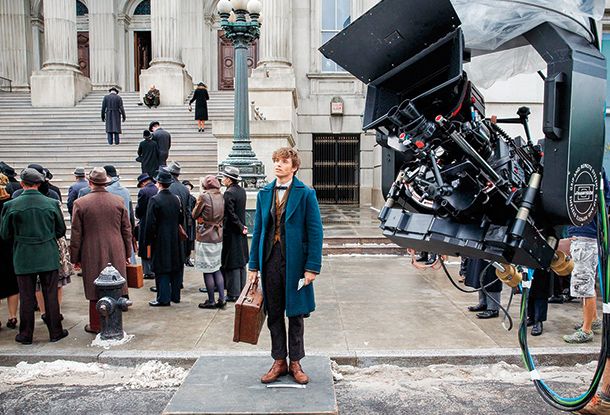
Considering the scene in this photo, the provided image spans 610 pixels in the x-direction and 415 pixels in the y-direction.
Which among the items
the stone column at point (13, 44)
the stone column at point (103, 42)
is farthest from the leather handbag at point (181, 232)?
the stone column at point (13, 44)

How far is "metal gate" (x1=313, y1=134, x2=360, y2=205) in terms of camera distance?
2395 centimetres

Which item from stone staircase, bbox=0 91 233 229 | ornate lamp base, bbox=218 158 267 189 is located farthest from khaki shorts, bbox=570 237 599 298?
stone staircase, bbox=0 91 233 229

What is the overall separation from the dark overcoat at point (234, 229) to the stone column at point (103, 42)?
801 inches

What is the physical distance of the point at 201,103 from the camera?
60.7 feet

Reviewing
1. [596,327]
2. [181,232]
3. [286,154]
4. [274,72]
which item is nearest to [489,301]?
[596,327]

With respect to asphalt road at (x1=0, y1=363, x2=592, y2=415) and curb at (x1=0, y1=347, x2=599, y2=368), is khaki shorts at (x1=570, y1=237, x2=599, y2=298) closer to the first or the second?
curb at (x1=0, y1=347, x2=599, y2=368)

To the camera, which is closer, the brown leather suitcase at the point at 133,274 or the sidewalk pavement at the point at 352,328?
the sidewalk pavement at the point at 352,328

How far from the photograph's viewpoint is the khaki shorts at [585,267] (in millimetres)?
6645

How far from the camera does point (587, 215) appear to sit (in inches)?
111

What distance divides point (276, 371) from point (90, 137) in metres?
16.5

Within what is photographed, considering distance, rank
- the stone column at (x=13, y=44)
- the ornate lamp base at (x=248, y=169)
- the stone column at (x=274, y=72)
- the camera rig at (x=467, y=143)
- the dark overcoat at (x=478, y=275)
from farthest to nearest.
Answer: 1. the stone column at (x=13, y=44)
2. the stone column at (x=274, y=72)
3. the ornate lamp base at (x=248, y=169)
4. the dark overcoat at (x=478, y=275)
5. the camera rig at (x=467, y=143)

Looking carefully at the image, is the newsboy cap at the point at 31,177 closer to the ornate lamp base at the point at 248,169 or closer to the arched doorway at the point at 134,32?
the ornate lamp base at the point at 248,169

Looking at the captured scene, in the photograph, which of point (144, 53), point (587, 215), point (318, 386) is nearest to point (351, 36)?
point (587, 215)

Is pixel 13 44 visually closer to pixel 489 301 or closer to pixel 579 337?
pixel 489 301
